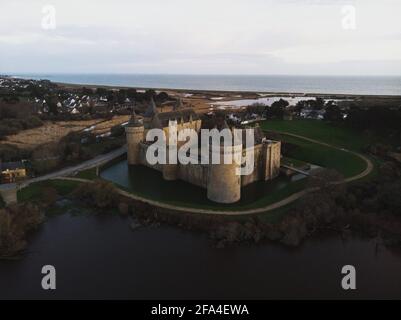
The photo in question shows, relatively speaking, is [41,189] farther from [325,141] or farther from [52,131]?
[325,141]

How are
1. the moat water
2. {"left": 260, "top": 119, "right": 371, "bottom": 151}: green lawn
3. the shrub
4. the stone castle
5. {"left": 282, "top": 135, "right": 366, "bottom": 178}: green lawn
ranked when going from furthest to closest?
{"left": 260, "top": 119, "right": 371, "bottom": 151}: green lawn < {"left": 282, "top": 135, "right": 366, "bottom": 178}: green lawn < the shrub < the stone castle < the moat water

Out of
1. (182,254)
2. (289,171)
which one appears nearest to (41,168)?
(182,254)

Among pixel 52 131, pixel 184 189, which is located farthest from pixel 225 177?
pixel 52 131

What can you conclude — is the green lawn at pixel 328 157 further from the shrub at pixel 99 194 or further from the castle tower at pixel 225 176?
the shrub at pixel 99 194

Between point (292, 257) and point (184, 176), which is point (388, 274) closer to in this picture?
point (292, 257)

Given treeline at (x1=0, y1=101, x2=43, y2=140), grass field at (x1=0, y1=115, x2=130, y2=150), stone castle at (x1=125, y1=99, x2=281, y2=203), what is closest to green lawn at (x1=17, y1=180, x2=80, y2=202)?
stone castle at (x1=125, y1=99, x2=281, y2=203)

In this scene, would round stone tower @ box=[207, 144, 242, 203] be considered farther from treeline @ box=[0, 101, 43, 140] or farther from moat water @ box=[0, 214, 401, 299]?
treeline @ box=[0, 101, 43, 140]
